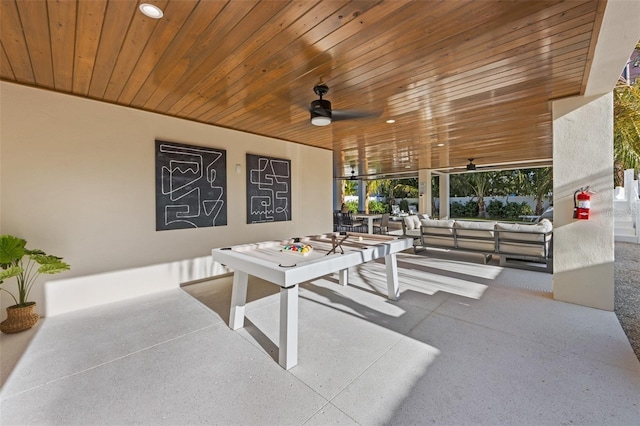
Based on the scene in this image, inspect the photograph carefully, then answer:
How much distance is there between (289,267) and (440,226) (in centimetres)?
502

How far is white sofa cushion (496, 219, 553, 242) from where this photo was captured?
4859 millimetres

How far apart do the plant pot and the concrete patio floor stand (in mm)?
127

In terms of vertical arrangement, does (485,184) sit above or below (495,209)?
above

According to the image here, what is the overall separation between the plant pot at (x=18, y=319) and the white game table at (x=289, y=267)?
215 centimetres

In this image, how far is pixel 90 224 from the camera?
3.47 m

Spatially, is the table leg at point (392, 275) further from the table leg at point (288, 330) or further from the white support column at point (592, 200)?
the white support column at point (592, 200)

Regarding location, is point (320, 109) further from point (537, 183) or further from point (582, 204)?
point (537, 183)

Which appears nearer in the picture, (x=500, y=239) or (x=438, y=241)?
(x=500, y=239)

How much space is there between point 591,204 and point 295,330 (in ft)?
13.3

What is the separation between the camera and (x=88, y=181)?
11.3 feet

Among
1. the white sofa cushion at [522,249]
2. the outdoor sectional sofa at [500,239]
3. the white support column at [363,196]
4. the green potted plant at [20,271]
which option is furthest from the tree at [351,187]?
the green potted plant at [20,271]

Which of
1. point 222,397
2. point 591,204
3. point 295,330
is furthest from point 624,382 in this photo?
point 222,397

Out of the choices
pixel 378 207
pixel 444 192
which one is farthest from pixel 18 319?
pixel 378 207

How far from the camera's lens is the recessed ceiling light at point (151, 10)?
71.5 inches
